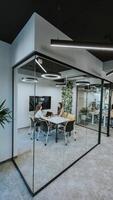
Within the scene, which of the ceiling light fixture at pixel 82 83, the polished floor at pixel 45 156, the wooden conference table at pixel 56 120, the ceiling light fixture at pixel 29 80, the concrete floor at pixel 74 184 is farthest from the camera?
the ceiling light fixture at pixel 82 83

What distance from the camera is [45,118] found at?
293 cm

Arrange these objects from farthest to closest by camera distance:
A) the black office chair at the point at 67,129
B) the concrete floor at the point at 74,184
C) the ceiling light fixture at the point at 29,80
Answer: the black office chair at the point at 67,129 < the ceiling light fixture at the point at 29,80 < the concrete floor at the point at 74,184

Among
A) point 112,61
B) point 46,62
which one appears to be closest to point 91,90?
point 112,61

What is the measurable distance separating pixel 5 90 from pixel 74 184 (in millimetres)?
2553

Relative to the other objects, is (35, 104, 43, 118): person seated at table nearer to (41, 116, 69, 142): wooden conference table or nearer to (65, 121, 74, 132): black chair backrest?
(41, 116, 69, 142): wooden conference table

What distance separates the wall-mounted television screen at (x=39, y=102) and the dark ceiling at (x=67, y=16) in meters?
1.41

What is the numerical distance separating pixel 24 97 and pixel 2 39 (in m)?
1.43

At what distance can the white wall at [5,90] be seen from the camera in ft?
9.64

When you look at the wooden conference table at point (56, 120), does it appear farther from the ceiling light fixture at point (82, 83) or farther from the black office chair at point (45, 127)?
the ceiling light fixture at point (82, 83)

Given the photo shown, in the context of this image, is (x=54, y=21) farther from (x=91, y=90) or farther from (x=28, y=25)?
(x=91, y=90)

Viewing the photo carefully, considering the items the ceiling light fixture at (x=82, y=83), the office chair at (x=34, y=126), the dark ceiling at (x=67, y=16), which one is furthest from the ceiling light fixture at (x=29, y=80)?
the ceiling light fixture at (x=82, y=83)

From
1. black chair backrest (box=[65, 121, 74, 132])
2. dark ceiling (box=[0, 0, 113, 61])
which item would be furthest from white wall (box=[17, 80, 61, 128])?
dark ceiling (box=[0, 0, 113, 61])

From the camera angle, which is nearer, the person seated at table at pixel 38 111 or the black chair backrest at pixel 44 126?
the person seated at table at pixel 38 111

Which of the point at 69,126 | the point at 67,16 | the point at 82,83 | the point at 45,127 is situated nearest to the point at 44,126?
the point at 45,127
